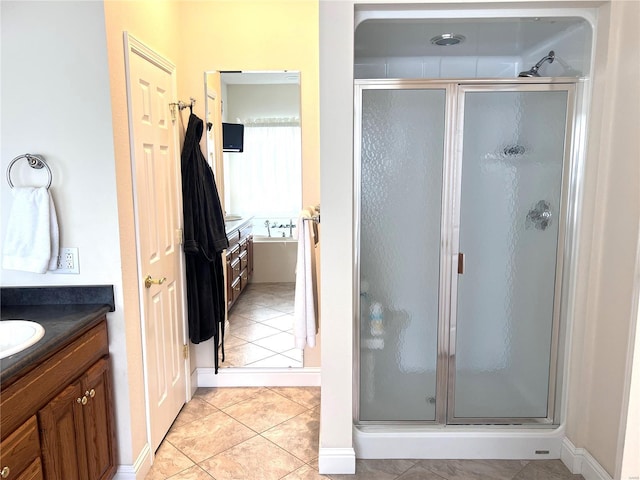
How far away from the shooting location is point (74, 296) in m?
1.89

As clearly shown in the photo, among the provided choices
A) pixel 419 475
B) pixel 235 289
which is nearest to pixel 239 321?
pixel 235 289

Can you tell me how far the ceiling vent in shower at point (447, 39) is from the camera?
2373 millimetres

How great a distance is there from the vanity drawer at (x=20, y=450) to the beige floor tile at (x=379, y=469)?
1305 mm

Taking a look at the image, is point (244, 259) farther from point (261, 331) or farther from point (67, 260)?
point (67, 260)

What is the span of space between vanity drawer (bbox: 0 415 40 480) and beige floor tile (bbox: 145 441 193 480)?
84 cm

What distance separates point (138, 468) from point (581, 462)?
6.98 feet

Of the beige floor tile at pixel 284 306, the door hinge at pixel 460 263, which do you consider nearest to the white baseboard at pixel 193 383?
the beige floor tile at pixel 284 306

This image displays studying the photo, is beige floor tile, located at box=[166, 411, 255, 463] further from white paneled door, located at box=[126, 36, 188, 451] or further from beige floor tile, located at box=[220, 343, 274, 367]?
beige floor tile, located at box=[220, 343, 274, 367]

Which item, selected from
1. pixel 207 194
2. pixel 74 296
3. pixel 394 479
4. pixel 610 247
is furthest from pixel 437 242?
pixel 74 296

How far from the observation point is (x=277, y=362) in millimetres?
3084

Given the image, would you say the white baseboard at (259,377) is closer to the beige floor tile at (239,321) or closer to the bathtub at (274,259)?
the beige floor tile at (239,321)

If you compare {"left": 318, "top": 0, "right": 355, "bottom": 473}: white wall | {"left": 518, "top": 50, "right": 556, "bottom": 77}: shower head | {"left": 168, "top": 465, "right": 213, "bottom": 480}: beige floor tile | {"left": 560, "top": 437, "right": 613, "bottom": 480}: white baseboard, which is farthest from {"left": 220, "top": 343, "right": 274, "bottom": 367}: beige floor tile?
{"left": 518, "top": 50, "right": 556, "bottom": 77}: shower head

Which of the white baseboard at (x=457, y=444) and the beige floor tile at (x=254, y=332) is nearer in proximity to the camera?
the white baseboard at (x=457, y=444)

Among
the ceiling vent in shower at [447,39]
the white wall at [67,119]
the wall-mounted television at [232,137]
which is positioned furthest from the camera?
the wall-mounted television at [232,137]
